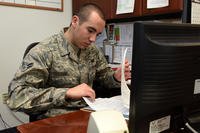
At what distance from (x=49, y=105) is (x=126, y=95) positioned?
39 cm

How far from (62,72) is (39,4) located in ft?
3.77

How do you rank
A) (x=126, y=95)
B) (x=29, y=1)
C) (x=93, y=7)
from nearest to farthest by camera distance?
(x=126, y=95) → (x=93, y=7) → (x=29, y=1)

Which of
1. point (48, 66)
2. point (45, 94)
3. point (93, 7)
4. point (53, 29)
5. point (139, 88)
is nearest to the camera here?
point (139, 88)

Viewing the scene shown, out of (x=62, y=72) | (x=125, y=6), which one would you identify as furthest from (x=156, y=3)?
(x=62, y=72)

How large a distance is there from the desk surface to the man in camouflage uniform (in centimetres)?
12

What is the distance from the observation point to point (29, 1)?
2.28m

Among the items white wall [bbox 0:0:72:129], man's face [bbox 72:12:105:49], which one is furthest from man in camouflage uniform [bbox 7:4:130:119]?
white wall [bbox 0:0:72:129]

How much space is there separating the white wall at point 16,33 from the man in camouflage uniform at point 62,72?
0.87 m

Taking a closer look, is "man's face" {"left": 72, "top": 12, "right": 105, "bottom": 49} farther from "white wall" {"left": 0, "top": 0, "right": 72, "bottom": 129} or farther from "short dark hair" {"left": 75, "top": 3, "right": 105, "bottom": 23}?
"white wall" {"left": 0, "top": 0, "right": 72, "bottom": 129}

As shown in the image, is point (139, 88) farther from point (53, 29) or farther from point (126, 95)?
point (53, 29)

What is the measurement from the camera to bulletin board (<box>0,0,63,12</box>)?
218 cm

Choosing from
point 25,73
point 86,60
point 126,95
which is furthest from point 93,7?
point 126,95

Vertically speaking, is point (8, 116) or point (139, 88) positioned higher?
point (139, 88)

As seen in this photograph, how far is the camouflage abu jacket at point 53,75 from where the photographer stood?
1165mm
